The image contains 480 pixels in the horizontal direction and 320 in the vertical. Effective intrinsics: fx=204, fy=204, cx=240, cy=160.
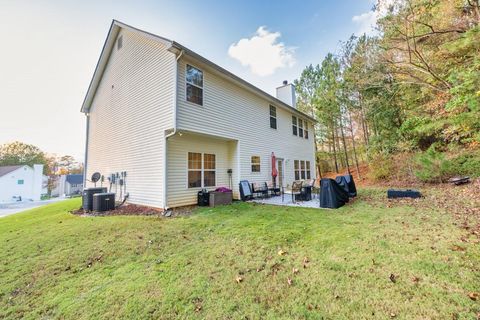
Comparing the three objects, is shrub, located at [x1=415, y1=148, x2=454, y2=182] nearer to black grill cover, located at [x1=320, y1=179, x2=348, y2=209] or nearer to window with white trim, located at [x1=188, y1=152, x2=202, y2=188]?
black grill cover, located at [x1=320, y1=179, x2=348, y2=209]

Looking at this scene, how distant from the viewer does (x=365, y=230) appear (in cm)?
448

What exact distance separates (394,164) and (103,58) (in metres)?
18.5

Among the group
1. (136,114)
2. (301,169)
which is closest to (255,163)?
(301,169)

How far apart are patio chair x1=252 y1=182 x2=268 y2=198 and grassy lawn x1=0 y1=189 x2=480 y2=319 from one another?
4528mm

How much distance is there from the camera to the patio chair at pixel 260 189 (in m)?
9.86

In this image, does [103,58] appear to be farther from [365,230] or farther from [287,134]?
[365,230]

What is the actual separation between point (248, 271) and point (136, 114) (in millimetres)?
8317

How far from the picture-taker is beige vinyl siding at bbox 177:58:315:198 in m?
7.73

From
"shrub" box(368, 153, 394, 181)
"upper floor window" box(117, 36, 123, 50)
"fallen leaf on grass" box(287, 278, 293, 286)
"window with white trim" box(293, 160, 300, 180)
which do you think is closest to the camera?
"fallen leaf on grass" box(287, 278, 293, 286)

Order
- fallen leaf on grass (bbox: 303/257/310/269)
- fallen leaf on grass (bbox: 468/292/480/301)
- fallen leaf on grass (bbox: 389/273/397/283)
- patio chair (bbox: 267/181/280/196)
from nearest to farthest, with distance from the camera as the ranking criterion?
1. fallen leaf on grass (bbox: 468/292/480/301)
2. fallen leaf on grass (bbox: 389/273/397/283)
3. fallen leaf on grass (bbox: 303/257/310/269)
4. patio chair (bbox: 267/181/280/196)

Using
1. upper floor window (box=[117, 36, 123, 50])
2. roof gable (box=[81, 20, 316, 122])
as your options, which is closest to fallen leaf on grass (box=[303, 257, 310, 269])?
roof gable (box=[81, 20, 316, 122])

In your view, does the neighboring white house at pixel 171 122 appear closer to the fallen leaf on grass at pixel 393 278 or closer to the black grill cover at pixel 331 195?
the black grill cover at pixel 331 195

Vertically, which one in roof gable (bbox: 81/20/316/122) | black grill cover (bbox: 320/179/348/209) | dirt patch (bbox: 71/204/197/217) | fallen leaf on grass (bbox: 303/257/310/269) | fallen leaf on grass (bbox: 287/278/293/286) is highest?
roof gable (bbox: 81/20/316/122)

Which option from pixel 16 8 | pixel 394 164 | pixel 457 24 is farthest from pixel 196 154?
pixel 394 164
